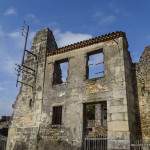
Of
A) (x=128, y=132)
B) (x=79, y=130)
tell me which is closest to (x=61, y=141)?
(x=79, y=130)

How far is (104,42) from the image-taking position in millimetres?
14672

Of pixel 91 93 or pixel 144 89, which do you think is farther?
pixel 91 93

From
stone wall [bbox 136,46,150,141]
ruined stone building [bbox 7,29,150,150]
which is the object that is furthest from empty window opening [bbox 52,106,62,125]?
stone wall [bbox 136,46,150,141]

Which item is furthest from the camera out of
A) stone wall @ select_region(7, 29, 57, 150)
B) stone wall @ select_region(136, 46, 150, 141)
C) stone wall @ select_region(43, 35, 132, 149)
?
stone wall @ select_region(7, 29, 57, 150)

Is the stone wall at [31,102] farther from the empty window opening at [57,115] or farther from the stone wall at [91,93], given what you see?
the empty window opening at [57,115]

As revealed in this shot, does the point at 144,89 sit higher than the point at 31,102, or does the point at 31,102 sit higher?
the point at 144,89

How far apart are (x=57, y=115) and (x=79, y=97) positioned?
199cm

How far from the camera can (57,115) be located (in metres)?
15.1

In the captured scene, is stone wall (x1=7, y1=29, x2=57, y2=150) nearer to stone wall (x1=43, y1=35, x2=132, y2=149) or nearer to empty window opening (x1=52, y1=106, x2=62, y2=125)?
stone wall (x1=43, y1=35, x2=132, y2=149)

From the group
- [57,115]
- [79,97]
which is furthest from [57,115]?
[79,97]

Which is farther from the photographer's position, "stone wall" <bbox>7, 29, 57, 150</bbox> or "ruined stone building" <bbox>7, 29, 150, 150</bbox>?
"stone wall" <bbox>7, 29, 57, 150</bbox>

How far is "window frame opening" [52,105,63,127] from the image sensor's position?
586 inches

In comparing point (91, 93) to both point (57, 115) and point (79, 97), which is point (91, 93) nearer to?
point (79, 97)

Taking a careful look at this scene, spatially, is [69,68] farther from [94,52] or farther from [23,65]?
[23,65]
